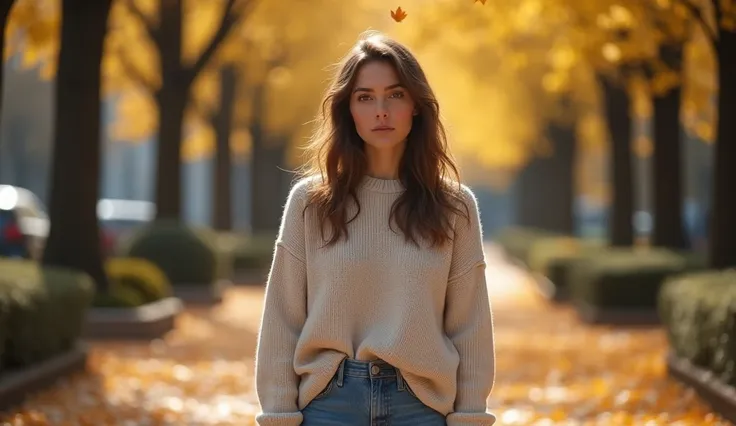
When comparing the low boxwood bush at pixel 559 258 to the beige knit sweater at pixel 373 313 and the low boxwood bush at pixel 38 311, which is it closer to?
the low boxwood bush at pixel 38 311

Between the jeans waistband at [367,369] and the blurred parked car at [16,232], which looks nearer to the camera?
the jeans waistband at [367,369]

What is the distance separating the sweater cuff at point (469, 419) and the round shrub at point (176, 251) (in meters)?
19.5

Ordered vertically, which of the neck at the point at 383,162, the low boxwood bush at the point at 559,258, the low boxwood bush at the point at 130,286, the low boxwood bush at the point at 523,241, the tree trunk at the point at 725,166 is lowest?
the low boxwood bush at the point at 523,241

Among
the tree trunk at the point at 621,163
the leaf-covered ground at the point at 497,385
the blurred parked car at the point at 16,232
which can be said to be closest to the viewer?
the leaf-covered ground at the point at 497,385

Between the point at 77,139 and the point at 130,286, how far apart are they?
9.17 feet

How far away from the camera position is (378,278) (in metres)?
4.32

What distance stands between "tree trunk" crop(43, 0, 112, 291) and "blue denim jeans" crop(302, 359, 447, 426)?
12.1m

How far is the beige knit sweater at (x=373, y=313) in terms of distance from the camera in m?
4.27

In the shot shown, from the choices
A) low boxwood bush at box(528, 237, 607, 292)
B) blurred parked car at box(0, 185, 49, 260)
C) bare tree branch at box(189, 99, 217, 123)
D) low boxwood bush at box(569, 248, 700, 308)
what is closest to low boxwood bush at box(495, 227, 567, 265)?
low boxwood bush at box(528, 237, 607, 292)

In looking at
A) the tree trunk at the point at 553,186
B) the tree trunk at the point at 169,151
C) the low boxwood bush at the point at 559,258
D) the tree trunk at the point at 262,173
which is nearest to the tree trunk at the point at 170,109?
the tree trunk at the point at 169,151

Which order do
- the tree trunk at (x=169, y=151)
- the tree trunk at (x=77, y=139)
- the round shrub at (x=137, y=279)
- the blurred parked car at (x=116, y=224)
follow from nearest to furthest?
the tree trunk at (x=77, y=139) → the round shrub at (x=137, y=279) → the tree trunk at (x=169, y=151) → the blurred parked car at (x=116, y=224)

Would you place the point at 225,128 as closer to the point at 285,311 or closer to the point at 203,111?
the point at 203,111

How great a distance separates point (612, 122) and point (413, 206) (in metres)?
22.7

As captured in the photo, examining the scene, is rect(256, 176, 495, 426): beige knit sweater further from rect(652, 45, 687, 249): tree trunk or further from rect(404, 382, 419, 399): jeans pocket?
rect(652, 45, 687, 249): tree trunk
